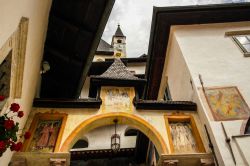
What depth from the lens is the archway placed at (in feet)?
22.4

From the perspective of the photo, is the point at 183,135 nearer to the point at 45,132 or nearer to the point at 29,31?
the point at 45,132

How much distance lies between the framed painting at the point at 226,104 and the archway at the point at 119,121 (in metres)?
1.64

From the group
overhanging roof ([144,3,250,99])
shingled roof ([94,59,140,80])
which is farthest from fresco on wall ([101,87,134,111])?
overhanging roof ([144,3,250,99])

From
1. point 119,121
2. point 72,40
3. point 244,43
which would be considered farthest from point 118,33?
point 119,121

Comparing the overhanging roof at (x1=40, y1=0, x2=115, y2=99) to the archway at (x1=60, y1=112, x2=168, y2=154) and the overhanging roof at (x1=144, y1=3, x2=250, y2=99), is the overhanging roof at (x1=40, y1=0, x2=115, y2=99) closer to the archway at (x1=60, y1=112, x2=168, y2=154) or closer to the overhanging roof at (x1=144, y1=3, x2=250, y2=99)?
the archway at (x1=60, y1=112, x2=168, y2=154)

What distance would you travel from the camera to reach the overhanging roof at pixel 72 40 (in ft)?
24.5

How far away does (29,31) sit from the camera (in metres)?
5.92

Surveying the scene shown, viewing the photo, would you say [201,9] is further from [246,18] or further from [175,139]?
[175,139]

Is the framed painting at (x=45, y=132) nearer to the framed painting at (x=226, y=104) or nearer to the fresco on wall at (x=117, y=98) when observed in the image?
the fresco on wall at (x=117, y=98)

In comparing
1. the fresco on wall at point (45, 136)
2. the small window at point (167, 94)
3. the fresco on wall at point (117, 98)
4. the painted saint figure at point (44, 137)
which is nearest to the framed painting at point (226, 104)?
the fresco on wall at point (117, 98)

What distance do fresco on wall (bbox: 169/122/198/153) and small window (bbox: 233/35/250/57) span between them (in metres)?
3.43

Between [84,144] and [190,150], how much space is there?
9.42 m

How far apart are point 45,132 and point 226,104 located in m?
5.04

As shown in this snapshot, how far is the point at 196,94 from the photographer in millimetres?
7957
